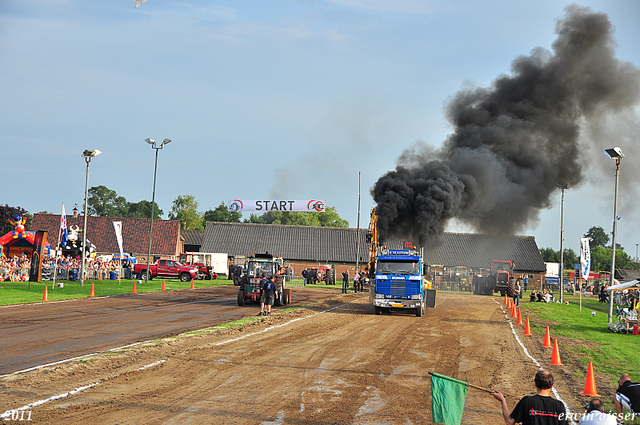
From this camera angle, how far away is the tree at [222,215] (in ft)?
440

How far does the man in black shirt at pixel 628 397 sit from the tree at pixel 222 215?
128531 mm

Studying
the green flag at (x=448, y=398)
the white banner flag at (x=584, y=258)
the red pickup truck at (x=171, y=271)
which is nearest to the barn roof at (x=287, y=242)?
the red pickup truck at (x=171, y=271)

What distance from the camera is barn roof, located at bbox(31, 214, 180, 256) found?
76875mm

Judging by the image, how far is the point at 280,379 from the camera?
11.0 meters

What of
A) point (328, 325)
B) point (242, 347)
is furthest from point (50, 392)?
point (328, 325)

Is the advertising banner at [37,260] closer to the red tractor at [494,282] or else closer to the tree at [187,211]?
the red tractor at [494,282]

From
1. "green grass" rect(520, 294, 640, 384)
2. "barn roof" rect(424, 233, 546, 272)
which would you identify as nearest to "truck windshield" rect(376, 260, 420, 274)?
"green grass" rect(520, 294, 640, 384)

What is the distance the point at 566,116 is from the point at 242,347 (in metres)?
36.4

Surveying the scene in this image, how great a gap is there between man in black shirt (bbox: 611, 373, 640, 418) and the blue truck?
1840 cm

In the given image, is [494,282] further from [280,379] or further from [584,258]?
[280,379]

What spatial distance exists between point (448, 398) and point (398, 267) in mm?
20192

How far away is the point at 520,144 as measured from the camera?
40906 millimetres

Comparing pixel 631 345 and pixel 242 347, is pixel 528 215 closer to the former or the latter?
pixel 631 345

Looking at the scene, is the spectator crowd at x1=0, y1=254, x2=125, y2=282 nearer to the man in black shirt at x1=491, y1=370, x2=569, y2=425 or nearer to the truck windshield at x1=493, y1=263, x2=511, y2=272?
the man in black shirt at x1=491, y1=370, x2=569, y2=425
